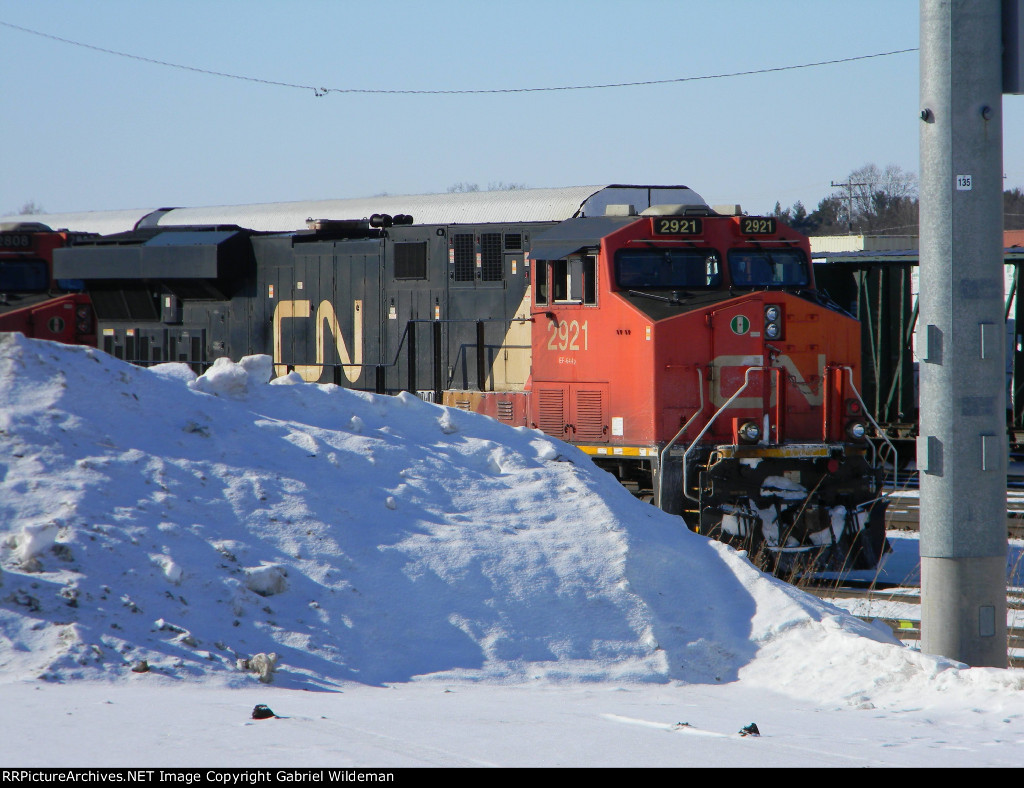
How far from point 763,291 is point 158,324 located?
30.7ft

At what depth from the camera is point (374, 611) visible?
21.3ft

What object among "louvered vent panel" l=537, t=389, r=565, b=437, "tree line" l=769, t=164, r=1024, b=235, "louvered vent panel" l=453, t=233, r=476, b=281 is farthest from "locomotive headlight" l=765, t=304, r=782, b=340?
"tree line" l=769, t=164, r=1024, b=235

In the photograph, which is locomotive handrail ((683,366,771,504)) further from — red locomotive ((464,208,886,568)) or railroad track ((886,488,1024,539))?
railroad track ((886,488,1024,539))

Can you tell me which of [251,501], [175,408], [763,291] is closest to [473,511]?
[251,501]

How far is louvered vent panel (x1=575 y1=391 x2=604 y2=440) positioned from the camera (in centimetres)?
1200

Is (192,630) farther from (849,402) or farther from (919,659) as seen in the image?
(849,402)

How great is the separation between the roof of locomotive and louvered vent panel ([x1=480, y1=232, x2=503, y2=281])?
1002 mm

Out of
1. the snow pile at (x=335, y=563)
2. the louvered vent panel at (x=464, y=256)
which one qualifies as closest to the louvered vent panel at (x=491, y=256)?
the louvered vent panel at (x=464, y=256)

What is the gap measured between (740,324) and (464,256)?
367cm

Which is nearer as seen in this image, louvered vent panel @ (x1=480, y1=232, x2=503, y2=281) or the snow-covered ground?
the snow-covered ground

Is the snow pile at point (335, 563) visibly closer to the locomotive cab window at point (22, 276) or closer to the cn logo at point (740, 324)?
the cn logo at point (740, 324)

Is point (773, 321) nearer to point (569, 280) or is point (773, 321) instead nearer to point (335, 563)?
point (569, 280)

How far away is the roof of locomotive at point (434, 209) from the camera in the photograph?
46.4ft

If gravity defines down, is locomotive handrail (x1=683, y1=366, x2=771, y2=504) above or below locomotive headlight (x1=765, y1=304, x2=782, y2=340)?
below
